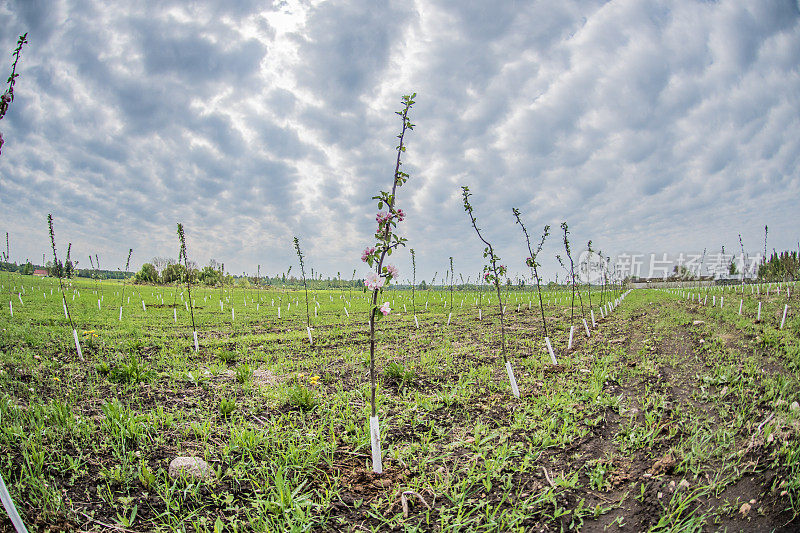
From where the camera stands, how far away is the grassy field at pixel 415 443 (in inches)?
105

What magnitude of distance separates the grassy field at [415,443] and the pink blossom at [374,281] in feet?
6.16

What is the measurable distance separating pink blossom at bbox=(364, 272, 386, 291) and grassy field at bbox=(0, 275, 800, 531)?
1.88 meters

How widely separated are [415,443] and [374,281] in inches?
80.2

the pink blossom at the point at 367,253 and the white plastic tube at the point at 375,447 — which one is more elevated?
the pink blossom at the point at 367,253

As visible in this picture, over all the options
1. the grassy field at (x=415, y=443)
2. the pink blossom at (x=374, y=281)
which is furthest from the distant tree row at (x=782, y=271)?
the pink blossom at (x=374, y=281)

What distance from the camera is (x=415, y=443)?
3791 millimetres

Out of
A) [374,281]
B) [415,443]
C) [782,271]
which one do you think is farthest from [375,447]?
[782,271]

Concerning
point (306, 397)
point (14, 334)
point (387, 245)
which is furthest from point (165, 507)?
point (14, 334)

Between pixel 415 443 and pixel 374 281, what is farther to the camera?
pixel 415 443

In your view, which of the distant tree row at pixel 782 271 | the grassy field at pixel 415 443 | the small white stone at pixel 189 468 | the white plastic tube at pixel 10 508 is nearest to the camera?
the white plastic tube at pixel 10 508

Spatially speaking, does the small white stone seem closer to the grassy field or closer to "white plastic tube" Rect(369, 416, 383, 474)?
the grassy field

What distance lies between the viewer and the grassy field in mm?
2674

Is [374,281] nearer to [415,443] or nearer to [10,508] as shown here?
[415,443]

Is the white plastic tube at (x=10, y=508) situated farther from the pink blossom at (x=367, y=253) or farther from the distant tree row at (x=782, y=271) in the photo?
the distant tree row at (x=782, y=271)
